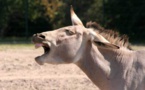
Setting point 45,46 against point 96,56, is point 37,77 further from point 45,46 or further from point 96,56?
point 45,46

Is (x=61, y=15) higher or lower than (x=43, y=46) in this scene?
lower

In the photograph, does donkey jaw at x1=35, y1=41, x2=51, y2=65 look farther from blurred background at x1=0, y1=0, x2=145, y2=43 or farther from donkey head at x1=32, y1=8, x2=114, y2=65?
blurred background at x1=0, y1=0, x2=145, y2=43

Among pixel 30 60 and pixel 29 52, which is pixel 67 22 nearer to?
pixel 29 52

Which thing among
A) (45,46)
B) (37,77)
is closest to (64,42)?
(45,46)

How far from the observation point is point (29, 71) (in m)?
14.2

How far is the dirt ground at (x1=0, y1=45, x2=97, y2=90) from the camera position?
12211mm

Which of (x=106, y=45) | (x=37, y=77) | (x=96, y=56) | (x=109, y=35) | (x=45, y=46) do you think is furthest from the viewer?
(x=37, y=77)

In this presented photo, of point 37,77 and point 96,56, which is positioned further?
point 37,77

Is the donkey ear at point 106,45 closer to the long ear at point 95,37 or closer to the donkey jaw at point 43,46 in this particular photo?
the long ear at point 95,37

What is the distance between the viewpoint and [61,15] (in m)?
27.9

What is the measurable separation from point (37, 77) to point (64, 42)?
24.1 ft

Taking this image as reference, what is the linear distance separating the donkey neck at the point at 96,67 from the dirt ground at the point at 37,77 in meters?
5.50

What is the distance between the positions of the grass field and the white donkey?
5445mm

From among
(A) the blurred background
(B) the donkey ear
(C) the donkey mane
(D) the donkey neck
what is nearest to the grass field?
(C) the donkey mane
